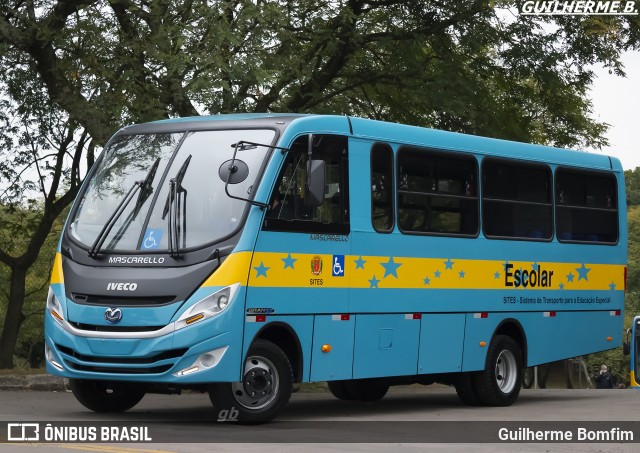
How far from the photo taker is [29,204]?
36250 mm

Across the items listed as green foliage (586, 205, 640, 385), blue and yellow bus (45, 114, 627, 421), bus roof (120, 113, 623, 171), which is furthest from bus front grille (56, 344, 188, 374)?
green foliage (586, 205, 640, 385)

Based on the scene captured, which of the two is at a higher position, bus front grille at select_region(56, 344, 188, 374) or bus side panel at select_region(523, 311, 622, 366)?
bus side panel at select_region(523, 311, 622, 366)

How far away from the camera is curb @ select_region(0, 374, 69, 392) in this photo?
792 inches

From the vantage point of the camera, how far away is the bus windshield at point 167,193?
1433 cm

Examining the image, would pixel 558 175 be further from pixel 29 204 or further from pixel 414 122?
pixel 29 204

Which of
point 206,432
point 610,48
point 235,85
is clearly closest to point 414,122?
point 610,48

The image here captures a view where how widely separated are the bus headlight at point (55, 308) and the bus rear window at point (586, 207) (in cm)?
793

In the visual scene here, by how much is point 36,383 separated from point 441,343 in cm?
629

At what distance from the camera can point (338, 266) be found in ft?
51.0

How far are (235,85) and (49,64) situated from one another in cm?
380

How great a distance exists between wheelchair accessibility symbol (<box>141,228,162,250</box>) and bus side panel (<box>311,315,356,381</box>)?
1999 millimetres

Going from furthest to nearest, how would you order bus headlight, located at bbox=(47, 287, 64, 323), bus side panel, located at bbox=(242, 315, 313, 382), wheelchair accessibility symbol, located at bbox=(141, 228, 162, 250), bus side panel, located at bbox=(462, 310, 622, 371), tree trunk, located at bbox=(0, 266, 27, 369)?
tree trunk, located at bbox=(0, 266, 27, 369) < bus side panel, located at bbox=(462, 310, 622, 371) < bus headlight, located at bbox=(47, 287, 64, 323) < wheelchair accessibility symbol, located at bbox=(141, 228, 162, 250) < bus side panel, located at bbox=(242, 315, 313, 382)
